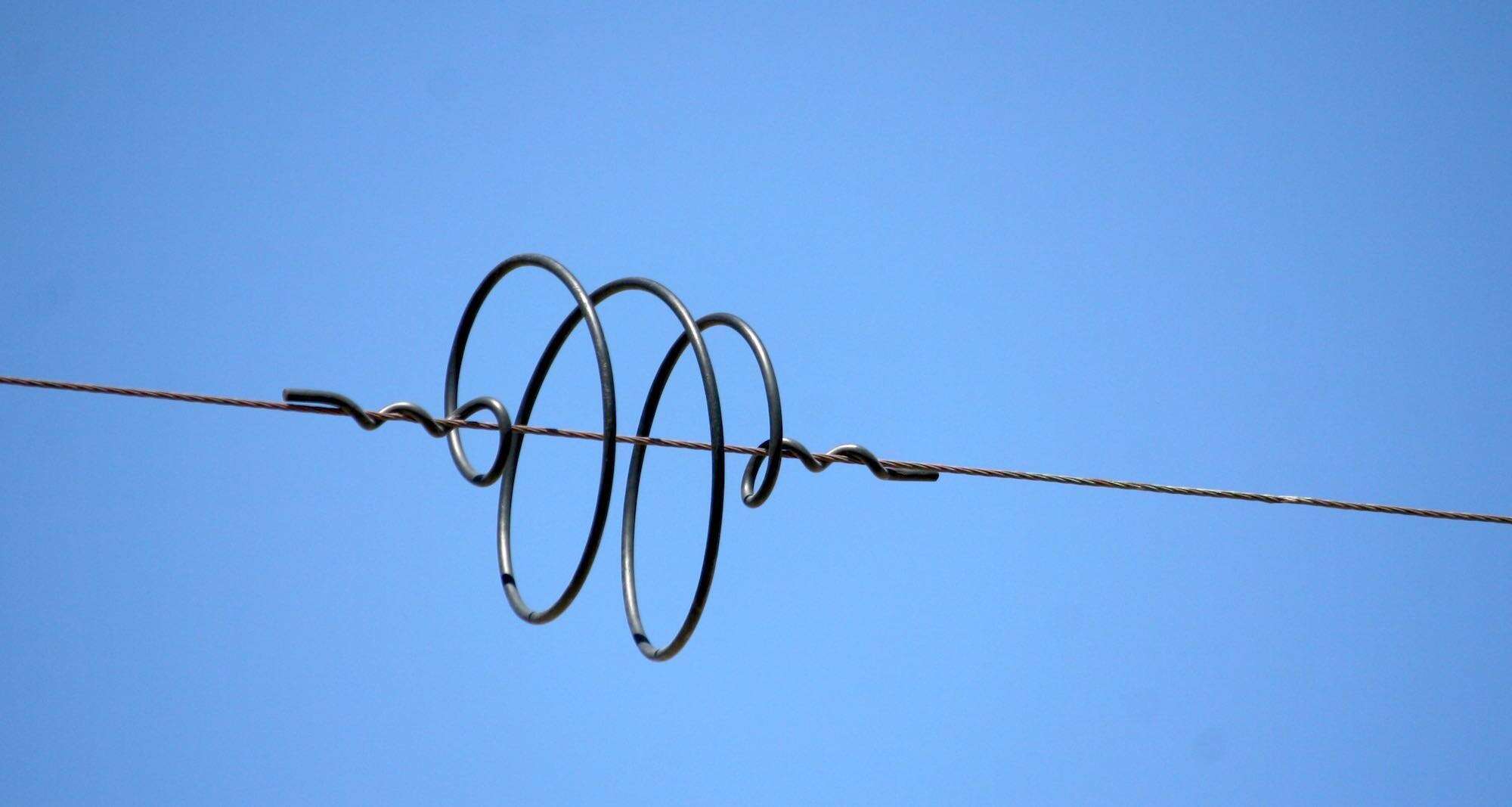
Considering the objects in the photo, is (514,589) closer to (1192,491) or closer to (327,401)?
(327,401)

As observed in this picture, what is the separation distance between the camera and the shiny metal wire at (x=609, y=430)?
24.2 feet

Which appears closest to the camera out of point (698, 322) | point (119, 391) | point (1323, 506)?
point (119, 391)

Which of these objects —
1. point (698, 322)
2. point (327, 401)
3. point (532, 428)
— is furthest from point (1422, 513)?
point (327, 401)

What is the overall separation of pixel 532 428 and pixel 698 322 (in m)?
0.83

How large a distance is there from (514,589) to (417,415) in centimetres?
87

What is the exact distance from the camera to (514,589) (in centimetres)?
798

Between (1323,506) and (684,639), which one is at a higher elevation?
(1323,506)

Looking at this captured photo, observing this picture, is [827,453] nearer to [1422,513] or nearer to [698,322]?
[698,322]

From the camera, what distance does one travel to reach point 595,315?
7570 mm

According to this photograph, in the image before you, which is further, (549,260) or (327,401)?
(549,260)

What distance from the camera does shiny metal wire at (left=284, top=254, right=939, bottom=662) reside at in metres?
7.38

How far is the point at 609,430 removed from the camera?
7363mm

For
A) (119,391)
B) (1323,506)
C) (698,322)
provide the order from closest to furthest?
1. (119,391)
2. (698,322)
3. (1323,506)

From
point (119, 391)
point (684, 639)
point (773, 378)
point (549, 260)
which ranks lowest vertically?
point (684, 639)
